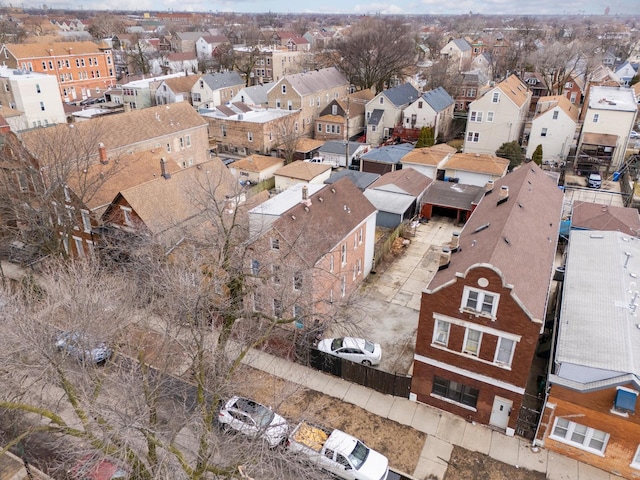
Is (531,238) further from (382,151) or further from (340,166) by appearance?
(340,166)

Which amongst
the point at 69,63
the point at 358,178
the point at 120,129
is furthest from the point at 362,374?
the point at 69,63

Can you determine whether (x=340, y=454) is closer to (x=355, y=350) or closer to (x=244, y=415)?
(x=244, y=415)

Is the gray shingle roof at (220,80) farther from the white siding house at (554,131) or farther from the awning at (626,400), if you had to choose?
the awning at (626,400)

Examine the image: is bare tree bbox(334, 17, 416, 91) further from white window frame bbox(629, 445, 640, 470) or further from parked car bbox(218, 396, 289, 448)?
white window frame bbox(629, 445, 640, 470)

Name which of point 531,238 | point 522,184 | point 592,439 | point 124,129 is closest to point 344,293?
point 531,238

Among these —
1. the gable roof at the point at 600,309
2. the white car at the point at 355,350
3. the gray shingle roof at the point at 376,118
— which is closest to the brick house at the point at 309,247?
the white car at the point at 355,350
